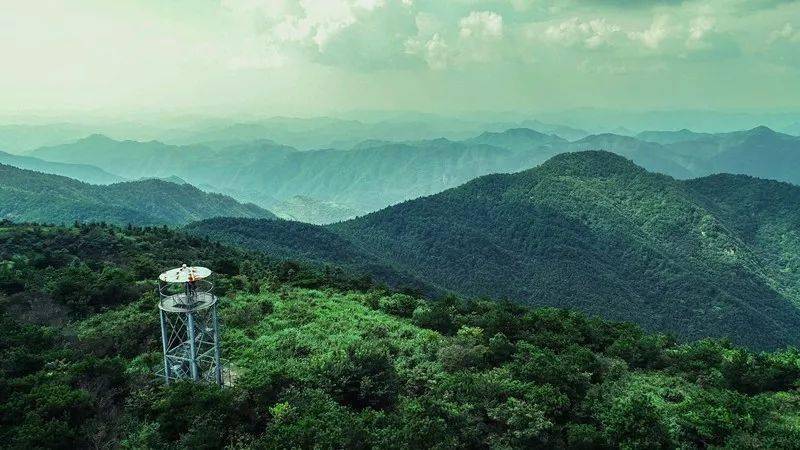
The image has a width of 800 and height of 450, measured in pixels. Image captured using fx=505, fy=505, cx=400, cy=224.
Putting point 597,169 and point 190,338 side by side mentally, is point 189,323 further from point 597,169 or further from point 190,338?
point 597,169

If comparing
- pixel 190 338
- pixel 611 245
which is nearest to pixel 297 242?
pixel 611 245

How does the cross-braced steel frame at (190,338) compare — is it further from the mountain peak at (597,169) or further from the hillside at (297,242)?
the mountain peak at (597,169)

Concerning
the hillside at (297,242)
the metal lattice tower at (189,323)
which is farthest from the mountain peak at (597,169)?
the metal lattice tower at (189,323)

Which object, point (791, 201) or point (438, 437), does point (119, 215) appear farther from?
point (791, 201)

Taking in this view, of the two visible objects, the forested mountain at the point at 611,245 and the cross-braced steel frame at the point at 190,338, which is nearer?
the cross-braced steel frame at the point at 190,338

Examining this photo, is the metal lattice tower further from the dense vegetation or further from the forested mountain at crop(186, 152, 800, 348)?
the forested mountain at crop(186, 152, 800, 348)

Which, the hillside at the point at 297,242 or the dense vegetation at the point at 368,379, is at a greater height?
the dense vegetation at the point at 368,379
